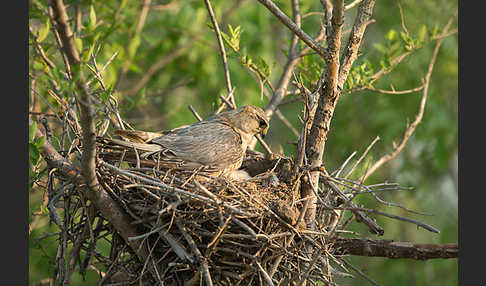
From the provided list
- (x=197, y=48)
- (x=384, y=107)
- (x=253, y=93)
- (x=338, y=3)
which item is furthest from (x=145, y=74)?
(x=338, y=3)

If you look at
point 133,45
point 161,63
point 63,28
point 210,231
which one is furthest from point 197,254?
point 161,63

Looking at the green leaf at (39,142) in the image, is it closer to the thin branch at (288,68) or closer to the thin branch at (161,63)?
the thin branch at (288,68)

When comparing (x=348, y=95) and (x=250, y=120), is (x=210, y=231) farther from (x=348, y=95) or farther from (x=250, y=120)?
(x=348, y=95)

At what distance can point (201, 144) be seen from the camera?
5.45 meters

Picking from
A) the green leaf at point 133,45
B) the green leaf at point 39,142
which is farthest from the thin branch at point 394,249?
the green leaf at point 133,45

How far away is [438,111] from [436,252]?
615 centimetres

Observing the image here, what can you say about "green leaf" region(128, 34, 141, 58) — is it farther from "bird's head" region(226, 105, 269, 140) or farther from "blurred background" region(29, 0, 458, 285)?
"bird's head" region(226, 105, 269, 140)

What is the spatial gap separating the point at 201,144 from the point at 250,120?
1.02 meters

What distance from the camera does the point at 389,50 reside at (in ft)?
20.8

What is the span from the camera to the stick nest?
416 cm

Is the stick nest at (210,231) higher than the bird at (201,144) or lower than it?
lower

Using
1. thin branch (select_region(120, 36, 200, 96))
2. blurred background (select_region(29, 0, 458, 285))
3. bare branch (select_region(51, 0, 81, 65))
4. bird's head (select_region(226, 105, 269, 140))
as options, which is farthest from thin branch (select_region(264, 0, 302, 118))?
bare branch (select_region(51, 0, 81, 65))

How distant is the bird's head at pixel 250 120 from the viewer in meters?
6.22

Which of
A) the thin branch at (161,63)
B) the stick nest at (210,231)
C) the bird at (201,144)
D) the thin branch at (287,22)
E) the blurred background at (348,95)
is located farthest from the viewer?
the thin branch at (161,63)
